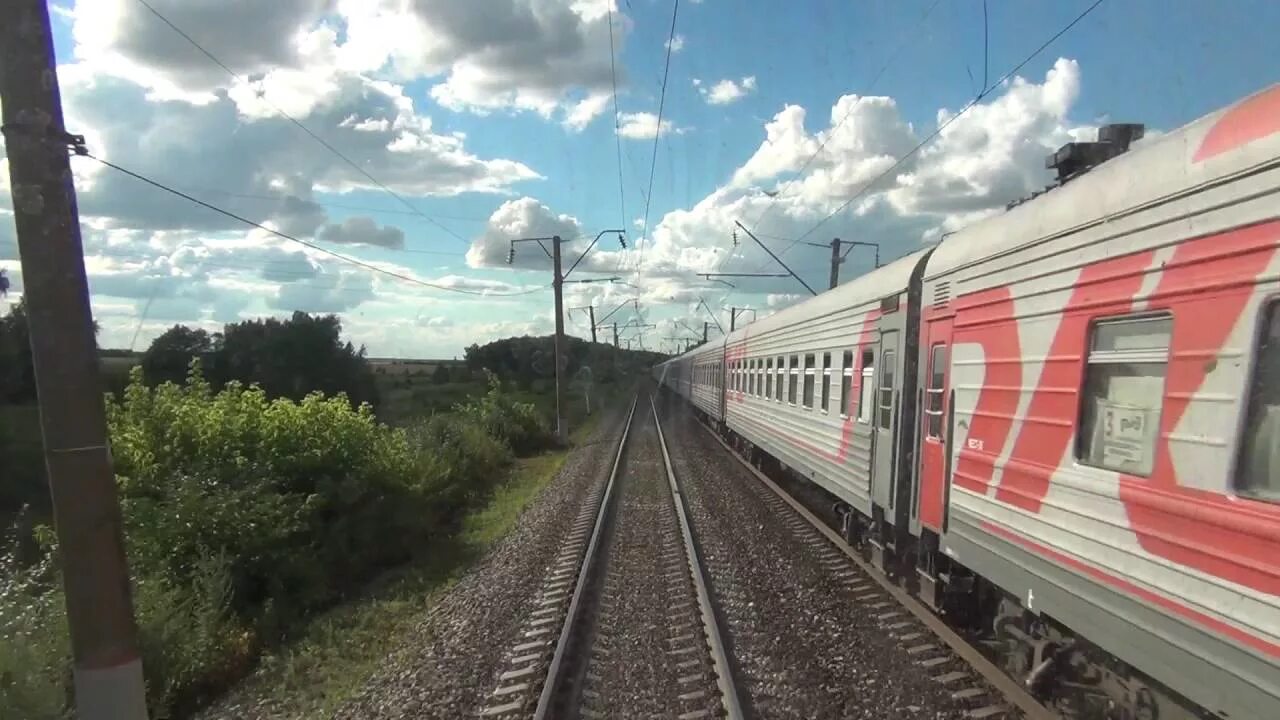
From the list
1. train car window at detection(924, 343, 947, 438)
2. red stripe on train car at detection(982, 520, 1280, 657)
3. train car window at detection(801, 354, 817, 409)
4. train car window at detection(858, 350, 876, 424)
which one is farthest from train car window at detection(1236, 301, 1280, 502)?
train car window at detection(801, 354, 817, 409)

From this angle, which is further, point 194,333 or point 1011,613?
point 194,333

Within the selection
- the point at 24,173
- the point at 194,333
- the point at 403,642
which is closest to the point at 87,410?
the point at 24,173

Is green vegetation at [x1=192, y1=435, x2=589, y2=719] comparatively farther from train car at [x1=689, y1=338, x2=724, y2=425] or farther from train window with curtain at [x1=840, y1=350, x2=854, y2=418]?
train car at [x1=689, y1=338, x2=724, y2=425]

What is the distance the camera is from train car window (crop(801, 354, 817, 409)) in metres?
13.0

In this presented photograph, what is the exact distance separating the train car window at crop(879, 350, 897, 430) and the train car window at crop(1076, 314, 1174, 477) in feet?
12.4

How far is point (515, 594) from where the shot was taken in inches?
376

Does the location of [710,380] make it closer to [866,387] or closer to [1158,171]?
[866,387]

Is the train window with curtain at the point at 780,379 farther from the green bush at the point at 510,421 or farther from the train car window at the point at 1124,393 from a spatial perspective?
the green bush at the point at 510,421

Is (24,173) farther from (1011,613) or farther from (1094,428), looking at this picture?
(1011,613)

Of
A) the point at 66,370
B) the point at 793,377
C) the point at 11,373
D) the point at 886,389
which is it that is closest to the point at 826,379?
the point at 793,377

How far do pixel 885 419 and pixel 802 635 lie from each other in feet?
7.65

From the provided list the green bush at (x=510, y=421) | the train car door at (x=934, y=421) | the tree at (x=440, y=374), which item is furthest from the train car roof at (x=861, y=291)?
the tree at (x=440, y=374)

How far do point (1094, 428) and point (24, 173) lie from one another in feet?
17.4

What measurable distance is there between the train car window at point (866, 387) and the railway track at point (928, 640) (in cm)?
163
